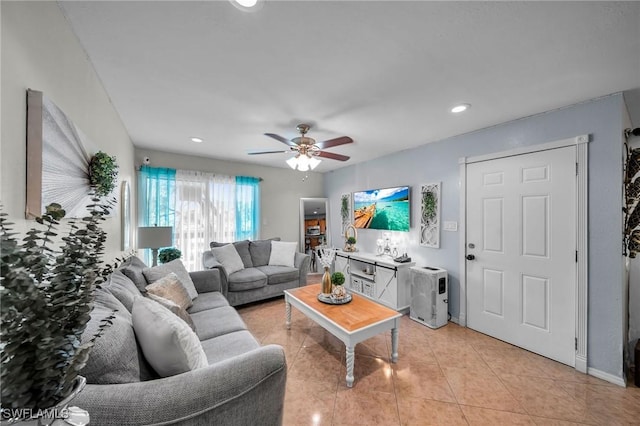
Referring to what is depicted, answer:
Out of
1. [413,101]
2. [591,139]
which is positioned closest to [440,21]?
[413,101]

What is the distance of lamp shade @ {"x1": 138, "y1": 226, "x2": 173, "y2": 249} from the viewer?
10.3ft

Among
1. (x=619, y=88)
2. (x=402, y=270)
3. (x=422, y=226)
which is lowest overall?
(x=402, y=270)

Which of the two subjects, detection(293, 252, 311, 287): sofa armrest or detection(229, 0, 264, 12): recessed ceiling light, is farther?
detection(293, 252, 311, 287): sofa armrest

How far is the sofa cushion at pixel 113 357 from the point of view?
873mm

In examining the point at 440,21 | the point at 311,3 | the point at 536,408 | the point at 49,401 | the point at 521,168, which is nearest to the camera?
the point at 49,401

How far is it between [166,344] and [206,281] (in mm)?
1886

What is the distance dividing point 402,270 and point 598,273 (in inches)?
70.1

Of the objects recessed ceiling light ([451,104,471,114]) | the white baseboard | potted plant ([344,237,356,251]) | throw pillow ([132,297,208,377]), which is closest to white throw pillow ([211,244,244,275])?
potted plant ([344,237,356,251])

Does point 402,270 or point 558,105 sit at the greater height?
point 558,105

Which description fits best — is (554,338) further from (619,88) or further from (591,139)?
(619,88)

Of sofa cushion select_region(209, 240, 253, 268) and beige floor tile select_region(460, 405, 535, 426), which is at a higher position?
sofa cushion select_region(209, 240, 253, 268)

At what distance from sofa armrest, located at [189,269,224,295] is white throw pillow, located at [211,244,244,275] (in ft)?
1.99

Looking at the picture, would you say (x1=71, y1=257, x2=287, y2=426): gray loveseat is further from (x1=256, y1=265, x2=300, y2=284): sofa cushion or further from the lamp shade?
(x1=256, y1=265, x2=300, y2=284): sofa cushion

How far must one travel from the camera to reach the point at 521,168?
2447 mm
